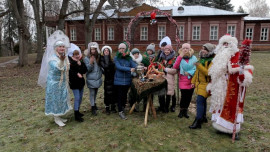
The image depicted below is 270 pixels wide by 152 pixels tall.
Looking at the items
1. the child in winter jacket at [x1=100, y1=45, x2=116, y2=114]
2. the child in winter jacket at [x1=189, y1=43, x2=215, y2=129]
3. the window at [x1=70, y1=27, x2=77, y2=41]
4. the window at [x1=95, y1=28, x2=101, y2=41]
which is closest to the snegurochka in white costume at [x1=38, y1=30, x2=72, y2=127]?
the child in winter jacket at [x1=100, y1=45, x2=116, y2=114]

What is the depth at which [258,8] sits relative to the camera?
166ft

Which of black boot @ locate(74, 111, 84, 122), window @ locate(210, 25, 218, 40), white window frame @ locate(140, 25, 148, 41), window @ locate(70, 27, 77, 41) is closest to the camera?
black boot @ locate(74, 111, 84, 122)

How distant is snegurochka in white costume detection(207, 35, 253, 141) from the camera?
3.47 meters

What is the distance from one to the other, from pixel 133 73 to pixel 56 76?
5.72ft

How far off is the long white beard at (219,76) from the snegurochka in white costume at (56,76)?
9.67 feet

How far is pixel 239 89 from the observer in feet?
11.6

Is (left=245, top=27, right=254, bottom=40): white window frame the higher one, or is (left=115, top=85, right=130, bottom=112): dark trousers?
(left=245, top=27, right=254, bottom=40): white window frame

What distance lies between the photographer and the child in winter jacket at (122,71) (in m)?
4.72

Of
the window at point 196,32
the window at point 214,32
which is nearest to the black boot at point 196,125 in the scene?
the window at point 196,32

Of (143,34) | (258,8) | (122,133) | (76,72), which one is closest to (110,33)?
(143,34)

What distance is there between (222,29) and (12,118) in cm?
2502

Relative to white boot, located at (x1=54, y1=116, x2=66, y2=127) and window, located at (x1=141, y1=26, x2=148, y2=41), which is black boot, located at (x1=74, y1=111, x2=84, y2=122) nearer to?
white boot, located at (x1=54, y1=116, x2=66, y2=127)

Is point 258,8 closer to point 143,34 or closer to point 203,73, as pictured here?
point 143,34

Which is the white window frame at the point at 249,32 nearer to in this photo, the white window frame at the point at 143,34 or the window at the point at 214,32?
the window at the point at 214,32
